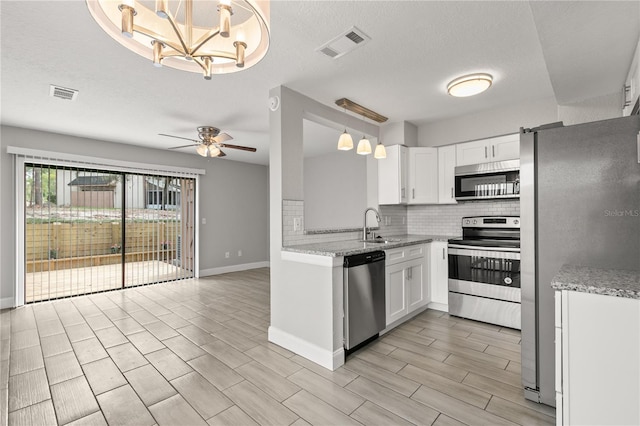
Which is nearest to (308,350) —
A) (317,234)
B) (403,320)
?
(317,234)

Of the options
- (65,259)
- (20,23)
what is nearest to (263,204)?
(65,259)

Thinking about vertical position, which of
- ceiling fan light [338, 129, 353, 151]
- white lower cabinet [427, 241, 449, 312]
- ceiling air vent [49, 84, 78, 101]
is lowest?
white lower cabinet [427, 241, 449, 312]

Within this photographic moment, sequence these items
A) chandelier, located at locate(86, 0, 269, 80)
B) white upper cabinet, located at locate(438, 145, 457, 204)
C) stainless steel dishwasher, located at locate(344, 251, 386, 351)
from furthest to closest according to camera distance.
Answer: white upper cabinet, located at locate(438, 145, 457, 204) → stainless steel dishwasher, located at locate(344, 251, 386, 351) → chandelier, located at locate(86, 0, 269, 80)

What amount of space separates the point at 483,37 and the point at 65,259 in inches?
234

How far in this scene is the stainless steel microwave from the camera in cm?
339

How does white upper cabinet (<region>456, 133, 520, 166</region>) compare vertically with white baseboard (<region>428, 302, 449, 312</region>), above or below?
above

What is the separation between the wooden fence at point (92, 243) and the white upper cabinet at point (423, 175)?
4.49 m

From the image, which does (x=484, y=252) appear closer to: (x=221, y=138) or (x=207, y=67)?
(x=207, y=67)

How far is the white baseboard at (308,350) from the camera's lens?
2.38 metres

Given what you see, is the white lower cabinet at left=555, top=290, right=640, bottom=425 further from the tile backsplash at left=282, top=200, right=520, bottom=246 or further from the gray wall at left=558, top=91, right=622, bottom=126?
the gray wall at left=558, top=91, right=622, bottom=126

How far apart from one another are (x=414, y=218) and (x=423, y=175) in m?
0.74

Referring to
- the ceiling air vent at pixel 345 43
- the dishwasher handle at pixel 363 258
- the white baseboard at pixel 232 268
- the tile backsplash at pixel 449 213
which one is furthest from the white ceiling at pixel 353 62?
the white baseboard at pixel 232 268

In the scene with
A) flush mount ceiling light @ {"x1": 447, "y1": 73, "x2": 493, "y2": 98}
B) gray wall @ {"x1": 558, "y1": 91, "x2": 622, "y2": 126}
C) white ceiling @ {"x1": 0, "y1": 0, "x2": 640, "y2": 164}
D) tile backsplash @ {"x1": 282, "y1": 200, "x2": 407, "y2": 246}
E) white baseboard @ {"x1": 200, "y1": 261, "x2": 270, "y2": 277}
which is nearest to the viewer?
white ceiling @ {"x1": 0, "y1": 0, "x2": 640, "y2": 164}

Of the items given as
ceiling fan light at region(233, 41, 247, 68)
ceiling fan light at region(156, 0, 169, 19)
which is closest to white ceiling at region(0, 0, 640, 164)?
ceiling fan light at region(233, 41, 247, 68)
